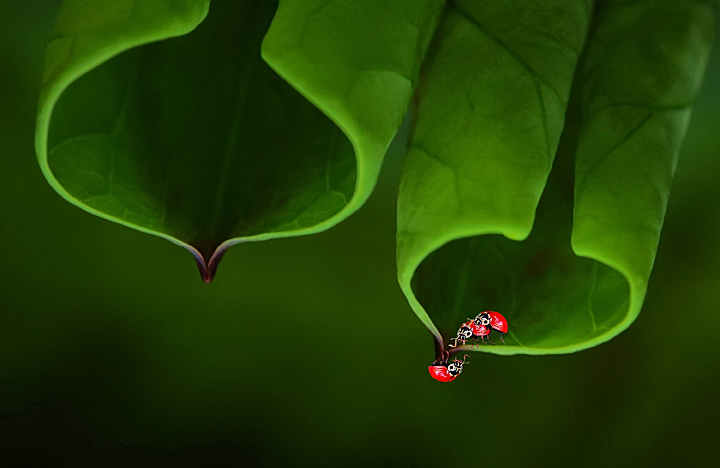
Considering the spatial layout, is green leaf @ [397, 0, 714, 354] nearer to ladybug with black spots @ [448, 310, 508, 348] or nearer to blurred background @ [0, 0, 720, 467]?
ladybug with black spots @ [448, 310, 508, 348]

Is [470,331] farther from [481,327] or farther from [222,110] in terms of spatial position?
[222,110]

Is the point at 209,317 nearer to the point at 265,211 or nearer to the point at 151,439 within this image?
the point at 151,439

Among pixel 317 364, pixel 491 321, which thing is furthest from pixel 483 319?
pixel 317 364

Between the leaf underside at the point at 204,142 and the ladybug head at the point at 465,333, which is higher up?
the leaf underside at the point at 204,142

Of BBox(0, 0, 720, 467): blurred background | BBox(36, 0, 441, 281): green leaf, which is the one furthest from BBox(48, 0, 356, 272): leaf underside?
BBox(0, 0, 720, 467): blurred background

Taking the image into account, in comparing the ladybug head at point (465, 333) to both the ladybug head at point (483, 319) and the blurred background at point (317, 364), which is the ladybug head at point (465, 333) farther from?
the blurred background at point (317, 364)

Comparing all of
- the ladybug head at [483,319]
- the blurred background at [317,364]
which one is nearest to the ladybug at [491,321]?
the ladybug head at [483,319]

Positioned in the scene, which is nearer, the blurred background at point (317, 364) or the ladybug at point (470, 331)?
the ladybug at point (470, 331)
